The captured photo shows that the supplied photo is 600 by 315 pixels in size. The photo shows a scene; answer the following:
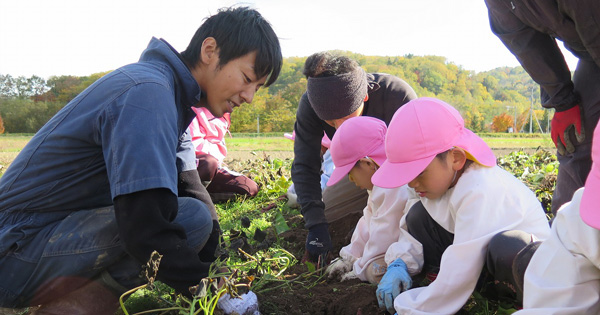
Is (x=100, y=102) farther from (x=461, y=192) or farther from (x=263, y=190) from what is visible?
(x=263, y=190)

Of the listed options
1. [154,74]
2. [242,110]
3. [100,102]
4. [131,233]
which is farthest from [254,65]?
[242,110]

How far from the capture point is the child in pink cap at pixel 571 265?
41.7 inches

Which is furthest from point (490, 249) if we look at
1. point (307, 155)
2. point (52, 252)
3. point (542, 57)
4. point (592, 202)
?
point (307, 155)

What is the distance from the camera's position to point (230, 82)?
1.92m

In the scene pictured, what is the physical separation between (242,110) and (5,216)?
2288 centimetres

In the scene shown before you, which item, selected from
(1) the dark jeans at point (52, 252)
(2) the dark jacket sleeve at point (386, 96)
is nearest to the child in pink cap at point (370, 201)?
(2) the dark jacket sleeve at point (386, 96)

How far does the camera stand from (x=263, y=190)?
4668 millimetres

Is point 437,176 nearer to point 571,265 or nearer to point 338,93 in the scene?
point 571,265

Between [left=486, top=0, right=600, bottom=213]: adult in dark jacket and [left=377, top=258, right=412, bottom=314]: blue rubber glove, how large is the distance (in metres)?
1.11

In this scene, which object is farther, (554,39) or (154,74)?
(554,39)

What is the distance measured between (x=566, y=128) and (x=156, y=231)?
2059mm

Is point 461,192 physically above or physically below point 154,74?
below

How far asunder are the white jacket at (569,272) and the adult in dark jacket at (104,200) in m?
1.03

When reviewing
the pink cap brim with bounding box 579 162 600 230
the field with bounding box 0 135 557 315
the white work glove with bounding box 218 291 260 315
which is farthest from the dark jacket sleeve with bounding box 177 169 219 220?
the pink cap brim with bounding box 579 162 600 230
